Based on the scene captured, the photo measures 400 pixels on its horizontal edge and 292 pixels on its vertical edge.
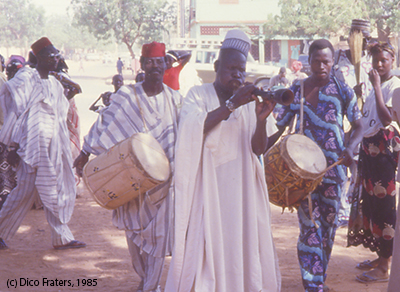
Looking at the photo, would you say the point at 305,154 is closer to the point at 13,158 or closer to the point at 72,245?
the point at 72,245

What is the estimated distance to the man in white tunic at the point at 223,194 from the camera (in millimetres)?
3266

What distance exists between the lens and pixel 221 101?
11.2 ft

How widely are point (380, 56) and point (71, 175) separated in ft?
11.8

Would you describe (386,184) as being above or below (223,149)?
below

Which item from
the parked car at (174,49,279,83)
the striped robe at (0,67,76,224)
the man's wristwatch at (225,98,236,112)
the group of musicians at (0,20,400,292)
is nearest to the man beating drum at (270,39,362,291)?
the group of musicians at (0,20,400,292)

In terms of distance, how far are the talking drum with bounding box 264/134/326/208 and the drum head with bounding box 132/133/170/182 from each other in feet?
2.55

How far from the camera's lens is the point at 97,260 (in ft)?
17.9

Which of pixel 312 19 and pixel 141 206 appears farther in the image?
pixel 312 19

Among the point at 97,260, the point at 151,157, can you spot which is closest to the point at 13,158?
the point at 97,260

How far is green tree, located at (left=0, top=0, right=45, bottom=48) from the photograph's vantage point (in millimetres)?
72750

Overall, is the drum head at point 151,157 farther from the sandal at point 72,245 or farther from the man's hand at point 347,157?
the sandal at point 72,245

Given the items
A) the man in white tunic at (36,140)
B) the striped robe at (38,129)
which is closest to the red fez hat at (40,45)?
the man in white tunic at (36,140)

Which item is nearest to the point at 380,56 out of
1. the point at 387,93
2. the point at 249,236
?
the point at 387,93

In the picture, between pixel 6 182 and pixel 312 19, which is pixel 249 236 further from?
pixel 312 19
